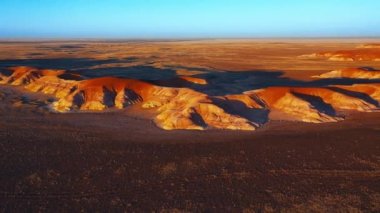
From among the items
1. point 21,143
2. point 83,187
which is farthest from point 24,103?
point 83,187

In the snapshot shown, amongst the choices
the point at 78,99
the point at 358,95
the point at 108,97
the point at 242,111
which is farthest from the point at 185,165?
the point at 358,95

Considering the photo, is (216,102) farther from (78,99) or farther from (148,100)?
(78,99)

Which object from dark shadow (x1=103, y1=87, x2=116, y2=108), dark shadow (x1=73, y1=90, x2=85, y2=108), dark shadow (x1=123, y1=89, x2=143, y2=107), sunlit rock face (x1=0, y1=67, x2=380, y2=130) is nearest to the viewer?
sunlit rock face (x1=0, y1=67, x2=380, y2=130)

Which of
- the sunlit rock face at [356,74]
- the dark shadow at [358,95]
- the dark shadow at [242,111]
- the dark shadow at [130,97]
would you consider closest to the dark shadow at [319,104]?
the dark shadow at [358,95]

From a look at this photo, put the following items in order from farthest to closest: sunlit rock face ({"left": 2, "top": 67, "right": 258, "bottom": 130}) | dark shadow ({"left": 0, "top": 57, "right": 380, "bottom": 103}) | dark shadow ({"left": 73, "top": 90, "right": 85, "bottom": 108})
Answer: dark shadow ({"left": 0, "top": 57, "right": 380, "bottom": 103}) → dark shadow ({"left": 73, "top": 90, "right": 85, "bottom": 108}) → sunlit rock face ({"left": 2, "top": 67, "right": 258, "bottom": 130})

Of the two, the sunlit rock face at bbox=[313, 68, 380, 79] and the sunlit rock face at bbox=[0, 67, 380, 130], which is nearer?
the sunlit rock face at bbox=[0, 67, 380, 130]

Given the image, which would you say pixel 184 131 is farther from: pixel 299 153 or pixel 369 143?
pixel 369 143

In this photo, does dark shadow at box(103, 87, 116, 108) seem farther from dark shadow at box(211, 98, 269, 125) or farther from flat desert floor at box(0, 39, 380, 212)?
dark shadow at box(211, 98, 269, 125)

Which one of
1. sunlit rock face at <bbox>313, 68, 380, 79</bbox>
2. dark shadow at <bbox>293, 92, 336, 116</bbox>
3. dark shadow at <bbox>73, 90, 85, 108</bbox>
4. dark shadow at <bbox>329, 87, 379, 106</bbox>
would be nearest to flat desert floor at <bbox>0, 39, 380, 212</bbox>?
dark shadow at <bbox>293, 92, 336, 116</bbox>

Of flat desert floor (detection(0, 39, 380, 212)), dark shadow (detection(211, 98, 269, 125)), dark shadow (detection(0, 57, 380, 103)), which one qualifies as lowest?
dark shadow (detection(0, 57, 380, 103))
